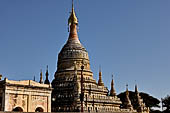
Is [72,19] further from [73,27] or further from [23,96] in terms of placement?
[23,96]

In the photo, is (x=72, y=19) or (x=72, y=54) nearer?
(x=72, y=54)

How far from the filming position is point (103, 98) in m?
55.4

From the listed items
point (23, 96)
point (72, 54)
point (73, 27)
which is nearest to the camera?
point (23, 96)

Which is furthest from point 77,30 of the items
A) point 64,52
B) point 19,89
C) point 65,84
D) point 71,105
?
point 19,89


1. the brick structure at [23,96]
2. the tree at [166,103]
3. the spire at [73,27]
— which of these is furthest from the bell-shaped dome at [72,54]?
the tree at [166,103]

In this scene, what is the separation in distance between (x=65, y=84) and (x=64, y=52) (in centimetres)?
879

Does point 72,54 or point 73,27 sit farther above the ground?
point 73,27

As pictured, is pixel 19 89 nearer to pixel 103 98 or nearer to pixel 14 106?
pixel 14 106

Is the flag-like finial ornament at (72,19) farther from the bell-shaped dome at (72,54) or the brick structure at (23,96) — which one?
the brick structure at (23,96)

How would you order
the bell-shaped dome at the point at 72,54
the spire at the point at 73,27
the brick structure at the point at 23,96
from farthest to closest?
the spire at the point at 73,27
the bell-shaped dome at the point at 72,54
the brick structure at the point at 23,96

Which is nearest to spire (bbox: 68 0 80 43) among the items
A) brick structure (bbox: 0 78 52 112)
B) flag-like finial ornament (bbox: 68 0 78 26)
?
flag-like finial ornament (bbox: 68 0 78 26)

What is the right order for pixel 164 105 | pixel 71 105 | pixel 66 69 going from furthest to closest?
pixel 164 105 < pixel 66 69 < pixel 71 105

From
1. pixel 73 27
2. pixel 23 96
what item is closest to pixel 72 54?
pixel 73 27

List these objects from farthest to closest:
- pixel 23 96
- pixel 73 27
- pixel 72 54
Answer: pixel 73 27 < pixel 72 54 < pixel 23 96
